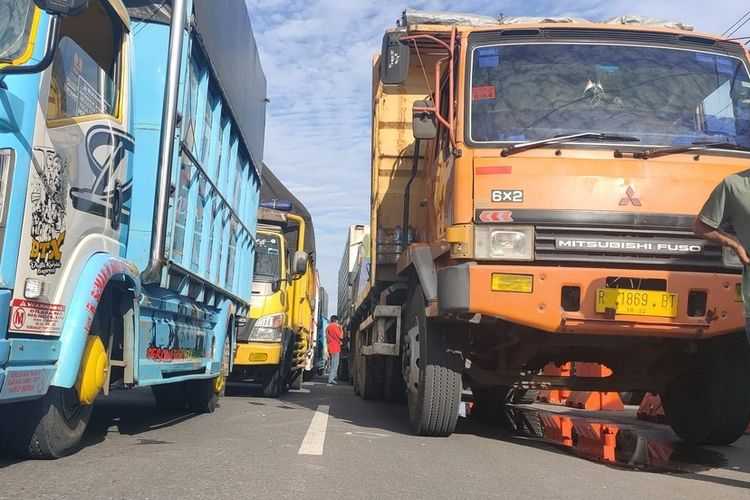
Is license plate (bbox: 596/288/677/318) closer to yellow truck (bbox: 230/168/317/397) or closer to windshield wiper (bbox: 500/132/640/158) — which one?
windshield wiper (bbox: 500/132/640/158)

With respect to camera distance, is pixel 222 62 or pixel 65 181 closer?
pixel 65 181

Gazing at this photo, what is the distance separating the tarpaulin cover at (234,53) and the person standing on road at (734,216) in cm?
387

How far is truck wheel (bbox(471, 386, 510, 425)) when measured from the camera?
8.28 metres

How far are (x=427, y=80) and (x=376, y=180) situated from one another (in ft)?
3.89

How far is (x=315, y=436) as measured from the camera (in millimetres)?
6164

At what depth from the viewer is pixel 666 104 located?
5.73m

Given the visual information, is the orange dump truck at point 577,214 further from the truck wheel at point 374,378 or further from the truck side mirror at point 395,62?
the truck wheel at point 374,378

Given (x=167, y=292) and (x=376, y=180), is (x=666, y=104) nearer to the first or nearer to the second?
(x=376, y=180)

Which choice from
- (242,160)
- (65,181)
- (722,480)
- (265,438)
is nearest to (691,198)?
(722,480)

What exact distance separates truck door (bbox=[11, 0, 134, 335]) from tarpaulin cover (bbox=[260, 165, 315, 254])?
8476 millimetres

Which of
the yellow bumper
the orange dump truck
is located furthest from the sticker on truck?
the yellow bumper

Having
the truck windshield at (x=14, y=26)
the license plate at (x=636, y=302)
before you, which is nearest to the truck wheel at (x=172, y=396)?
the license plate at (x=636, y=302)

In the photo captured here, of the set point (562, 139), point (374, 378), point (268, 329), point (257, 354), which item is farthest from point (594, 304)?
Result: point (268, 329)

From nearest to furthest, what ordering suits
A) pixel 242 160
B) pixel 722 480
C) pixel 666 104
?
pixel 722 480 < pixel 666 104 < pixel 242 160
